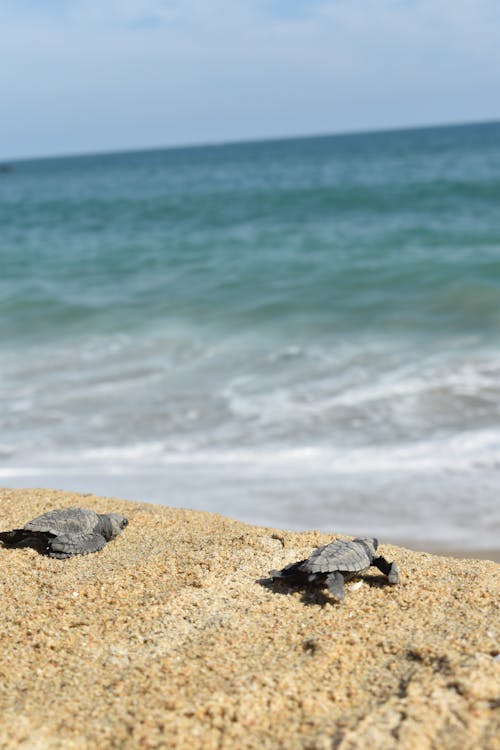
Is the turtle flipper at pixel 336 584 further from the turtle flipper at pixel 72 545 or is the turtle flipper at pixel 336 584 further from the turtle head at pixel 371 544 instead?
the turtle flipper at pixel 72 545

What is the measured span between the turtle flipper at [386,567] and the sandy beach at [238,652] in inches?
2.6

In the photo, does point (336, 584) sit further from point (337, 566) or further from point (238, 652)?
point (238, 652)

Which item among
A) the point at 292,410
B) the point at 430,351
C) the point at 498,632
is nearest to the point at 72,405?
the point at 292,410

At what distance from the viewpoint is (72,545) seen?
13.8ft

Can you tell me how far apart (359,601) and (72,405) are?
5.56 metres

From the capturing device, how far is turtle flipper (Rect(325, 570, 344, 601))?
3531mm

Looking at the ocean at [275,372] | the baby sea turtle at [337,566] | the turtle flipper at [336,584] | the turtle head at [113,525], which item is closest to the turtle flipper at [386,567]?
the baby sea turtle at [337,566]

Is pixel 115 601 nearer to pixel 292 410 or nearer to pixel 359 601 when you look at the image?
pixel 359 601

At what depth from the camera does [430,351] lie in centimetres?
1012

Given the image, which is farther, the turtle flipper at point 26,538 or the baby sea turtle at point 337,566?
the turtle flipper at point 26,538

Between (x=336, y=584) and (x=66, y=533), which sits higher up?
(x=66, y=533)

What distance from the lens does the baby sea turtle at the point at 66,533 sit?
4191 millimetres

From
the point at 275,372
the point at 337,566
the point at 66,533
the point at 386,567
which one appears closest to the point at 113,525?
the point at 66,533

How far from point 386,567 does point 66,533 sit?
1714 mm
